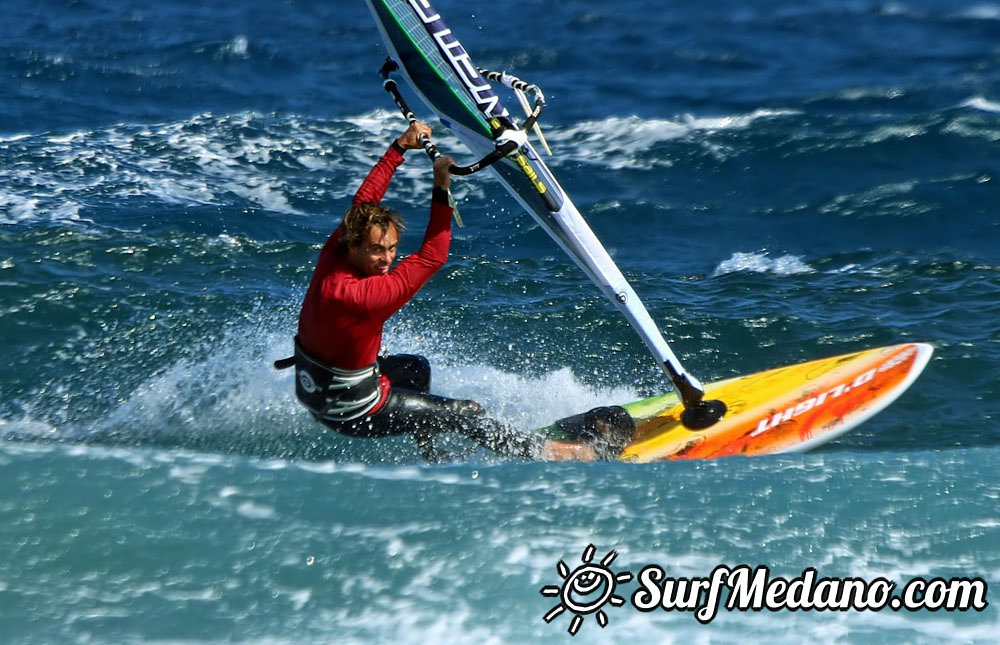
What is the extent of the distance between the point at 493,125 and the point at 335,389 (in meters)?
1.54

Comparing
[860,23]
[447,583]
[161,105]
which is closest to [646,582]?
[447,583]

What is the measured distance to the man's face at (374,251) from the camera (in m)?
4.86

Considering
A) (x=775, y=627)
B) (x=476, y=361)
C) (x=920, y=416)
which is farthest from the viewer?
(x=476, y=361)

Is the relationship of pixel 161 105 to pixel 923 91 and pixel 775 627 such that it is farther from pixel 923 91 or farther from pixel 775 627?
pixel 775 627

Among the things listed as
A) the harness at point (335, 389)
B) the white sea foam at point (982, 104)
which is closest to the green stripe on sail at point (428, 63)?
the harness at point (335, 389)

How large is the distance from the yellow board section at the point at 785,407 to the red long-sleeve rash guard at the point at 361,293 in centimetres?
177

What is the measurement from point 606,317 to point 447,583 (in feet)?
13.2

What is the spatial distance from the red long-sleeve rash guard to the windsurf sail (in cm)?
48

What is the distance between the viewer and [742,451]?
6.14 m

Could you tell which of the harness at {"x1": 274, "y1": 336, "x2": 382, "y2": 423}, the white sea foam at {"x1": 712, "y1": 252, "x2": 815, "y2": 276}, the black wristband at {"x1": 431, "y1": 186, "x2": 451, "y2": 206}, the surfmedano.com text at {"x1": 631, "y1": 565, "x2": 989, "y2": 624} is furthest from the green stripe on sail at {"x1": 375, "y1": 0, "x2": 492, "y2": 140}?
the white sea foam at {"x1": 712, "y1": 252, "x2": 815, "y2": 276}

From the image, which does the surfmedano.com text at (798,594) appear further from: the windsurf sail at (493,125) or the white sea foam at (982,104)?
the white sea foam at (982,104)

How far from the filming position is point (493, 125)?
550 cm

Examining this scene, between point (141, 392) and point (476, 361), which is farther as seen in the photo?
point (476, 361)

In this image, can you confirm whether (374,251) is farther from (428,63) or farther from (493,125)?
(428,63)
